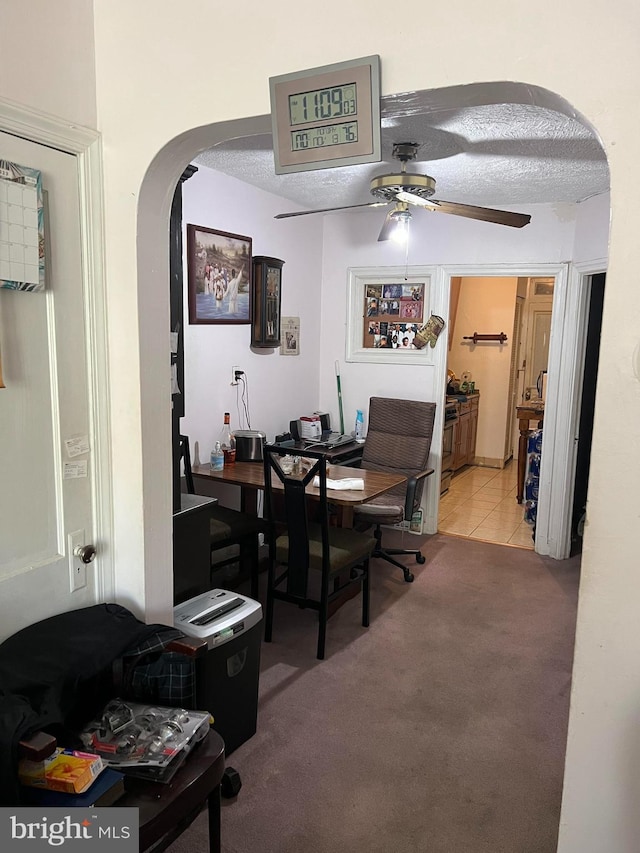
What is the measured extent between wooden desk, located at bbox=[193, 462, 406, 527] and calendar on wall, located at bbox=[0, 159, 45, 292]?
202cm

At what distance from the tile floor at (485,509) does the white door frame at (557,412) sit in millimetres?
284

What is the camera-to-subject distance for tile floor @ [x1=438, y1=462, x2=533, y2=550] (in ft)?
17.0

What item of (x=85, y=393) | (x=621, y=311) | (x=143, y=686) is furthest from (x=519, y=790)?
(x=85, y=393)

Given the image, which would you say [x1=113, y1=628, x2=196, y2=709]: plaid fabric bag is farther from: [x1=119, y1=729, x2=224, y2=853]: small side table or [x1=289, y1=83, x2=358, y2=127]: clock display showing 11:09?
[x1=289, y1=83, x2=358, y2=127]: clock display showing 11:09

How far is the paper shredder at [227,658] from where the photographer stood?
2238 mm

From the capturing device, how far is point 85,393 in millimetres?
1857

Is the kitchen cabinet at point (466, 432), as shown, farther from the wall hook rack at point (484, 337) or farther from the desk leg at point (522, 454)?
the desk leg at point (522, 454)

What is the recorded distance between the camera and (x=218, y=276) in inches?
159

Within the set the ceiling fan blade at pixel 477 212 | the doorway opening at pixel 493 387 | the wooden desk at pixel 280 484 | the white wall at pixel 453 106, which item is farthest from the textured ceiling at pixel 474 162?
the doorway opening at pixel 493 387

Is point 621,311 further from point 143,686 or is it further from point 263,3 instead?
point 143,686

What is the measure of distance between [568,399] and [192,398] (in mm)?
2663

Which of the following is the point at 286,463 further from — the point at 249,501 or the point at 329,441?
the point at 329,441

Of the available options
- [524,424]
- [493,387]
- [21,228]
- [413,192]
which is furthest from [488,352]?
[21,228]

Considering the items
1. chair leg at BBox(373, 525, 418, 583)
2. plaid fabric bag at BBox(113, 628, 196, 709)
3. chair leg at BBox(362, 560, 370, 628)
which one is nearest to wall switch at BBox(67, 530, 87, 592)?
plaid fabric bag at BBox(113, 628, 196, 709)
